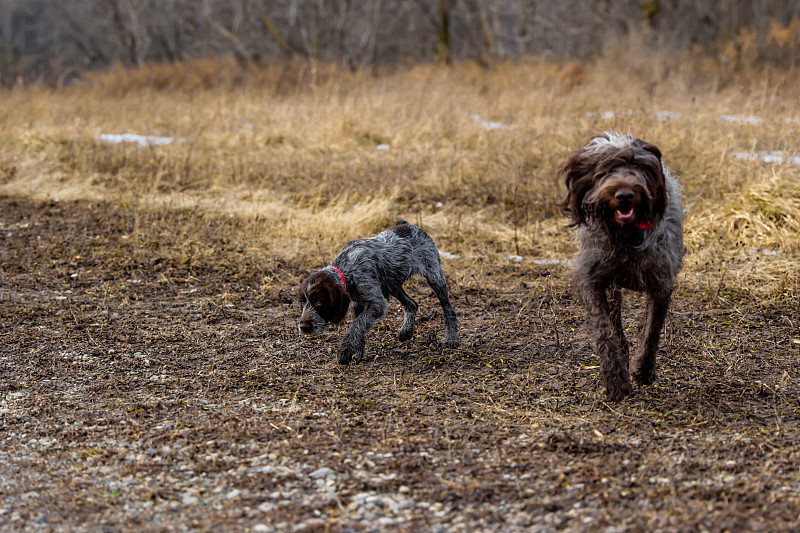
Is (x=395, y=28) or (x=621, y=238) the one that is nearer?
(x=621, y=238)

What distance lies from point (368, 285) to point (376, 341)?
25.8 inches

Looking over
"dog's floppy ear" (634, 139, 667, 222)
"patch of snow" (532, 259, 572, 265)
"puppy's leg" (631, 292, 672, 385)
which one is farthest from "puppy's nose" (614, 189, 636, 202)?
"patch of snow" (532, 259, 572, 265)

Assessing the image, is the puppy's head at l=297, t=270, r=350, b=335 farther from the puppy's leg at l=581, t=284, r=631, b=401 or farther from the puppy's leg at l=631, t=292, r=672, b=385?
the puppy's leg at l=631, t=292, r=672, b=385

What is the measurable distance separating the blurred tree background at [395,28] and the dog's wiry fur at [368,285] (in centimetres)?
1486

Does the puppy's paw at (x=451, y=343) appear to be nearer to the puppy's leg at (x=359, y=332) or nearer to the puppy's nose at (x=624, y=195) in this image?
the puppy's leg at (x=359, y=332)

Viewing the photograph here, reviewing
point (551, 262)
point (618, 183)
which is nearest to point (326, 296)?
point (618, 183)

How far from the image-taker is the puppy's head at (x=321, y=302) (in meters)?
4.81

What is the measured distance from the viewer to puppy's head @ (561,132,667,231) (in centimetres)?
386

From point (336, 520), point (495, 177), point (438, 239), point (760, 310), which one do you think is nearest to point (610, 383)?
point (336, 520)

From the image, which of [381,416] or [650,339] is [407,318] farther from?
[650,339]

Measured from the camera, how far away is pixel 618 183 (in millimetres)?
3850

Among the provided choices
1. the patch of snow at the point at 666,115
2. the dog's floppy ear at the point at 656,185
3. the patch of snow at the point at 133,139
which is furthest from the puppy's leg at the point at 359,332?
the patch of snow at the point at 133,139

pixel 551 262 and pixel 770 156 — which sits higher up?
pixel 770 156

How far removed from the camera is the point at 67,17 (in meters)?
31.4
